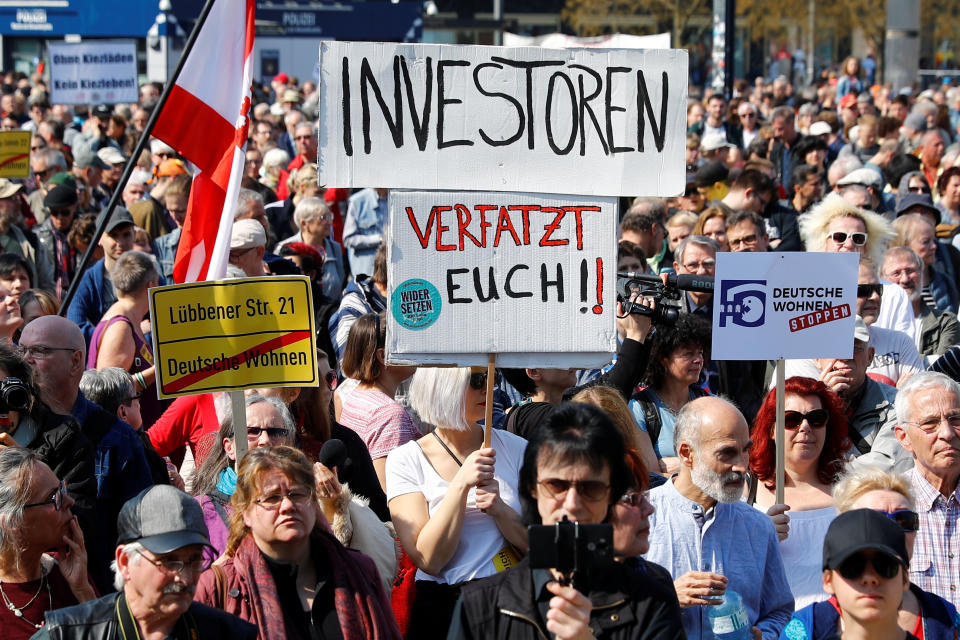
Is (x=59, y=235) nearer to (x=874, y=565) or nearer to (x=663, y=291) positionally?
(x=663, y=291)

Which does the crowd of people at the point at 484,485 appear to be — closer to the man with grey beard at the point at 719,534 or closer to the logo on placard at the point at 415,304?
the man with grey beard at the point at 719,534

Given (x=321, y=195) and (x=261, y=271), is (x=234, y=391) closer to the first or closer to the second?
(x=261, y=271)

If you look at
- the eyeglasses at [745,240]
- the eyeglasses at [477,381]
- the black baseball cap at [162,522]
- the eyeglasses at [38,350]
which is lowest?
the black baseball cap at [162,522]

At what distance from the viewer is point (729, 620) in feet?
13.0

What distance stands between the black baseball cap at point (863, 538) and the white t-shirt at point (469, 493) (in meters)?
1.29

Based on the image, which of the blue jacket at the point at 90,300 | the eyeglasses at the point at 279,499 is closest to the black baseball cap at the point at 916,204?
the blue jacket at the point at 90,300

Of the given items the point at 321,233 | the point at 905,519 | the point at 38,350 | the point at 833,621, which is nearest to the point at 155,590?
the point at 833,621

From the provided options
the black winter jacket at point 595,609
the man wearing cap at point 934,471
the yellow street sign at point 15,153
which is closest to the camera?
the black winter jacket at point 595,609

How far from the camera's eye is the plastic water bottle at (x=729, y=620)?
156 inches

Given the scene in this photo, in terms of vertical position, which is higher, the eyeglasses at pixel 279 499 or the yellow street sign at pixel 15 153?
the yellow street sign at pixel 15 153

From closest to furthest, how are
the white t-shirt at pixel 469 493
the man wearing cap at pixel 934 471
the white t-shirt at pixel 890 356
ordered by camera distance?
the white t-shirt at pixel 469 493 < the man wearing cap at pixel 934 471 < the white t-shirt at pixel 890 356

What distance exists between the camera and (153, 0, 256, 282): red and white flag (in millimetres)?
5570

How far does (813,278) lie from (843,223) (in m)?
2.56

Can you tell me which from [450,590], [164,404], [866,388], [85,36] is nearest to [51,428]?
[450,590]
